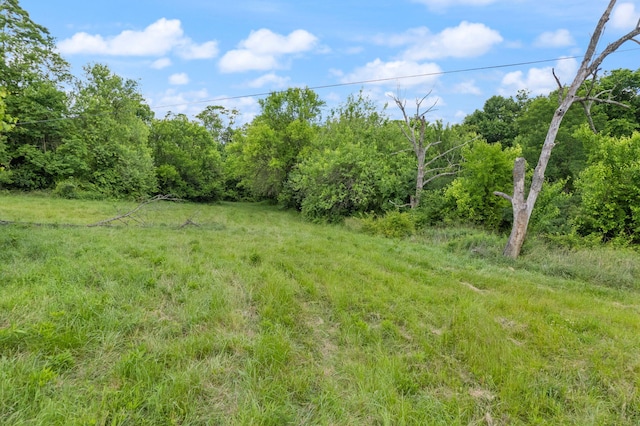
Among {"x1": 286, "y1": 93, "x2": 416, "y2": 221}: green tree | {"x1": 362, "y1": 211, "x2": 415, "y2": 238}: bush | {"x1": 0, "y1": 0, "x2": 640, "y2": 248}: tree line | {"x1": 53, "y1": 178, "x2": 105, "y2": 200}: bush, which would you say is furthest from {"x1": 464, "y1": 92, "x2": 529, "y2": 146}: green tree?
{"x1": 53, "y1": 178, "x2": 105, "y2": 200}: bush

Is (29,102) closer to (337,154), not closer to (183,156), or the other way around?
(183,156)

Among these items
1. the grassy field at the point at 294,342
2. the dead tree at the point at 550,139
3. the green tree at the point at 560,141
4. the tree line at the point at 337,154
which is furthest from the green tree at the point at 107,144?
the green tree at the point at 560,141

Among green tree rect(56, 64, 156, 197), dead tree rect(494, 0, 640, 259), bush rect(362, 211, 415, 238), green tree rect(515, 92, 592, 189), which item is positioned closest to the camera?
dead tree rect(494, 0, 640, 259)

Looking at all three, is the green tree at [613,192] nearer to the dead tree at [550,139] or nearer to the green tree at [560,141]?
the dead tree at [550,139]

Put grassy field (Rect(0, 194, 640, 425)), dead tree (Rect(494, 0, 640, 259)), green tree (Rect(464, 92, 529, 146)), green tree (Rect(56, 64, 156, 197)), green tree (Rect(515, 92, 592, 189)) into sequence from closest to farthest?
grassy field (Rect(0, 194, 640, 425))
dead tree (Rect(494, 0, 640, 259))
green tree (Rect(515, 92, 592, 189))
green tree (Rect(56, 64, 156, 197))
green tree (Rect(464, 92, 529, 146))

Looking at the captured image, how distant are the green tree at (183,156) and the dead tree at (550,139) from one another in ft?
71.6

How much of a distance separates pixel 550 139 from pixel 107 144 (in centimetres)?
2364

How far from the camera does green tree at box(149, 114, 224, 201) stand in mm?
23688

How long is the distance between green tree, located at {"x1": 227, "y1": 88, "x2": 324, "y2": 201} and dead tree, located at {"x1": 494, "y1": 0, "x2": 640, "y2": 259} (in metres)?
14.0

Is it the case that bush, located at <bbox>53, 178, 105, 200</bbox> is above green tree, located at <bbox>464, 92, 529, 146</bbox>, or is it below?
below

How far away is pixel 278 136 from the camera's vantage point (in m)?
19.9

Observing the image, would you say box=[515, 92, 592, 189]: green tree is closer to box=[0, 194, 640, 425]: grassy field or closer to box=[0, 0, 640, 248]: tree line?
box=[0, 0, 640, 248]: tree line

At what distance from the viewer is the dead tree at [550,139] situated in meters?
6.90

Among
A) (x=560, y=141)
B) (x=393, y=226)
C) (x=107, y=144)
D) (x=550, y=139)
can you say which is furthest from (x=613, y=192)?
(x=107, y=144)
